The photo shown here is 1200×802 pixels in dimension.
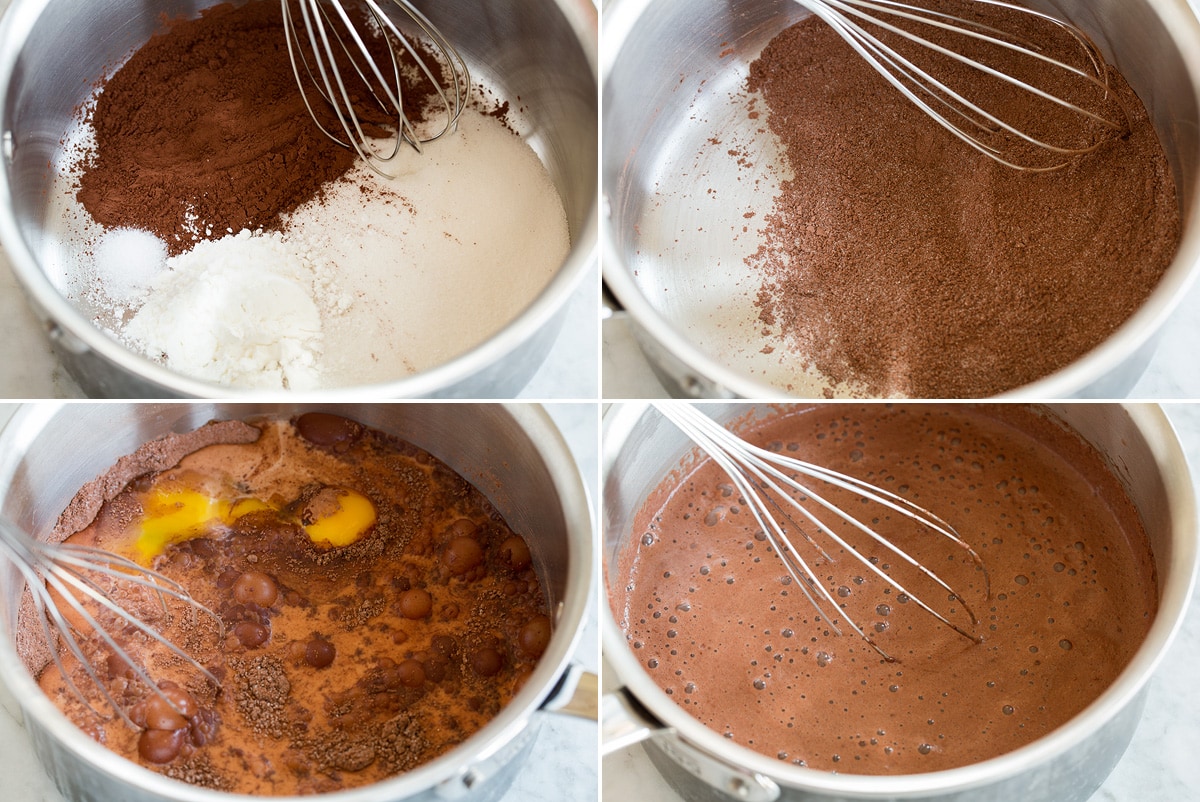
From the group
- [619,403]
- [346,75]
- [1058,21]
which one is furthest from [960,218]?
[346,75]

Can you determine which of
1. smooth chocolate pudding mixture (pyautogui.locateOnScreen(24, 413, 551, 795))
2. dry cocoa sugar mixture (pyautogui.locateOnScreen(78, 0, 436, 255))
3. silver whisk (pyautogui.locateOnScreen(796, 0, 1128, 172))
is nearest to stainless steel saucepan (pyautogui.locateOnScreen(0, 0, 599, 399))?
dry cocoa sugar mixture (pyautogui.locateOnScreen(78, 0, 436, 255))

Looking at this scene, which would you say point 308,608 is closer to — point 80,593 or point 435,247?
point 80,593

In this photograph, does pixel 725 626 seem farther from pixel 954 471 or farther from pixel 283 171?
pixel 283 171

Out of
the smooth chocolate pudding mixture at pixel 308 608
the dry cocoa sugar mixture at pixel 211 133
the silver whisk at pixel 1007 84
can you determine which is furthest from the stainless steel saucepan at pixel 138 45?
the silver whisk at pixel 1007 84

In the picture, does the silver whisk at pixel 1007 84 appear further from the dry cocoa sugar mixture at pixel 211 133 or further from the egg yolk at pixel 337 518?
the egg yolk at pixel 337 518

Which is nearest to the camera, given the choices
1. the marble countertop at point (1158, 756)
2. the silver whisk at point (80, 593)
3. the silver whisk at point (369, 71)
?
the silver whisk at point (80, 593)

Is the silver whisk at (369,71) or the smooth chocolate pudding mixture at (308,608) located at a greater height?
the silver whisk at (369,71)
